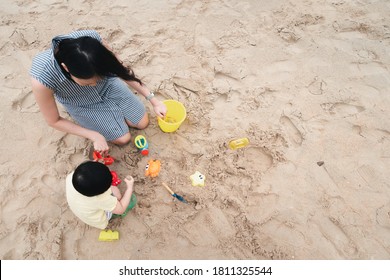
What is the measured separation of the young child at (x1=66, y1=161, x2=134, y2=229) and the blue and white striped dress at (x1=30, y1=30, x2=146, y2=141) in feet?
1.55

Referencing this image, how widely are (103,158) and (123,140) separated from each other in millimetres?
198

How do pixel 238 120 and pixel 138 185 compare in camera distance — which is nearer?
pixel 138 185

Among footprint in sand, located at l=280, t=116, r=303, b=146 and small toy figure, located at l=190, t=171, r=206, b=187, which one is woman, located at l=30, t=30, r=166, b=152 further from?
footprint in sand, located at l=280, t=116, r=303, b=146

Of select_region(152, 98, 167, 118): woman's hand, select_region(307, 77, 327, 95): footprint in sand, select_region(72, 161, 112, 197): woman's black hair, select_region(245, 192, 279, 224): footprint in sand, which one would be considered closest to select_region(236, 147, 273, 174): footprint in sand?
select_region(245, 192, 279, 224): footprint in sand

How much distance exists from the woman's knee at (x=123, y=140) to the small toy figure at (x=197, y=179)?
56 centimetres

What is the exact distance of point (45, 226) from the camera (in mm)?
1812

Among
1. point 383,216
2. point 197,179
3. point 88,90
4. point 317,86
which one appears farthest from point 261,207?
point 88,90

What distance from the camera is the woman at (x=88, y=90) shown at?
138cm

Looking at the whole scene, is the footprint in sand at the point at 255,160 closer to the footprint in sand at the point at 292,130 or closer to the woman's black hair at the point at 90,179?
the footprint in sand at the point at 292,130

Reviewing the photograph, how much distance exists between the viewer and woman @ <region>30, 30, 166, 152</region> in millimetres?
1381
